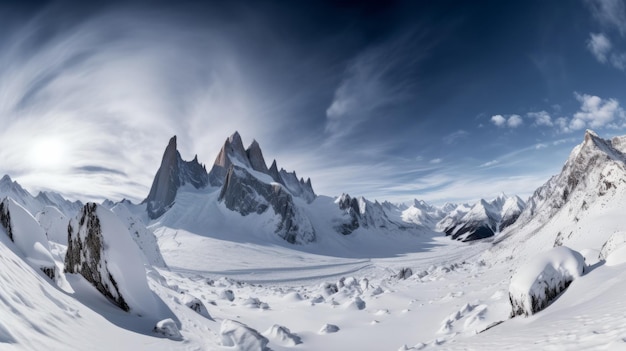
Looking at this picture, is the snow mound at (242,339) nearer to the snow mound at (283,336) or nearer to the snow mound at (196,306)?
the snow mound at (283,336)

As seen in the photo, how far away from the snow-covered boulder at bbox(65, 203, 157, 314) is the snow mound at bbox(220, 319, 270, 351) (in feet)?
11.8

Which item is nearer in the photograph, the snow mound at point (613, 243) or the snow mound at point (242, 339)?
the snow mound at point (242, 339)

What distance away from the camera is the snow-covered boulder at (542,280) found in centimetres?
1171

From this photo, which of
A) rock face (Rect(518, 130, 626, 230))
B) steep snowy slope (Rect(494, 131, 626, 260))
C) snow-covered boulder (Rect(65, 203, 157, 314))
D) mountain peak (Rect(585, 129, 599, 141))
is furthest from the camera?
mountain peak (Rect(585, 129, 599, 141))

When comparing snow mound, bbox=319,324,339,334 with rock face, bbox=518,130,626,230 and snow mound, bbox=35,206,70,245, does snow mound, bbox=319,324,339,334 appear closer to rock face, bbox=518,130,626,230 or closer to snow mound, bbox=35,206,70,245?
snow mound, bbox=35,206,70,245

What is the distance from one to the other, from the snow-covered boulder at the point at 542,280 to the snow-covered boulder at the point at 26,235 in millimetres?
17488

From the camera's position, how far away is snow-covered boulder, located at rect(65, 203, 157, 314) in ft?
42.8

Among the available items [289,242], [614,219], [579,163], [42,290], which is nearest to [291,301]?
[42,290]

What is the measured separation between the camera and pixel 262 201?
523 ft

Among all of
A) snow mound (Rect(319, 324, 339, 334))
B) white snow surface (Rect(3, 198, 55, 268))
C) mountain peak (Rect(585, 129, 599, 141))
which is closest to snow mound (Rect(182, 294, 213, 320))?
snow mound (Rect(319, 324, 339, 334))

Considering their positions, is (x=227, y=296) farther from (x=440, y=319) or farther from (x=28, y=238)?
(x=440, y=319)

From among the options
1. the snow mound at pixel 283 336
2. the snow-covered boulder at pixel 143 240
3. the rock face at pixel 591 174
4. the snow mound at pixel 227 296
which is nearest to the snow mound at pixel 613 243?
the snow mound at pixel 283 336

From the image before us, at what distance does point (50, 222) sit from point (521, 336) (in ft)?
147

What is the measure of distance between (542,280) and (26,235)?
68.2 feet
